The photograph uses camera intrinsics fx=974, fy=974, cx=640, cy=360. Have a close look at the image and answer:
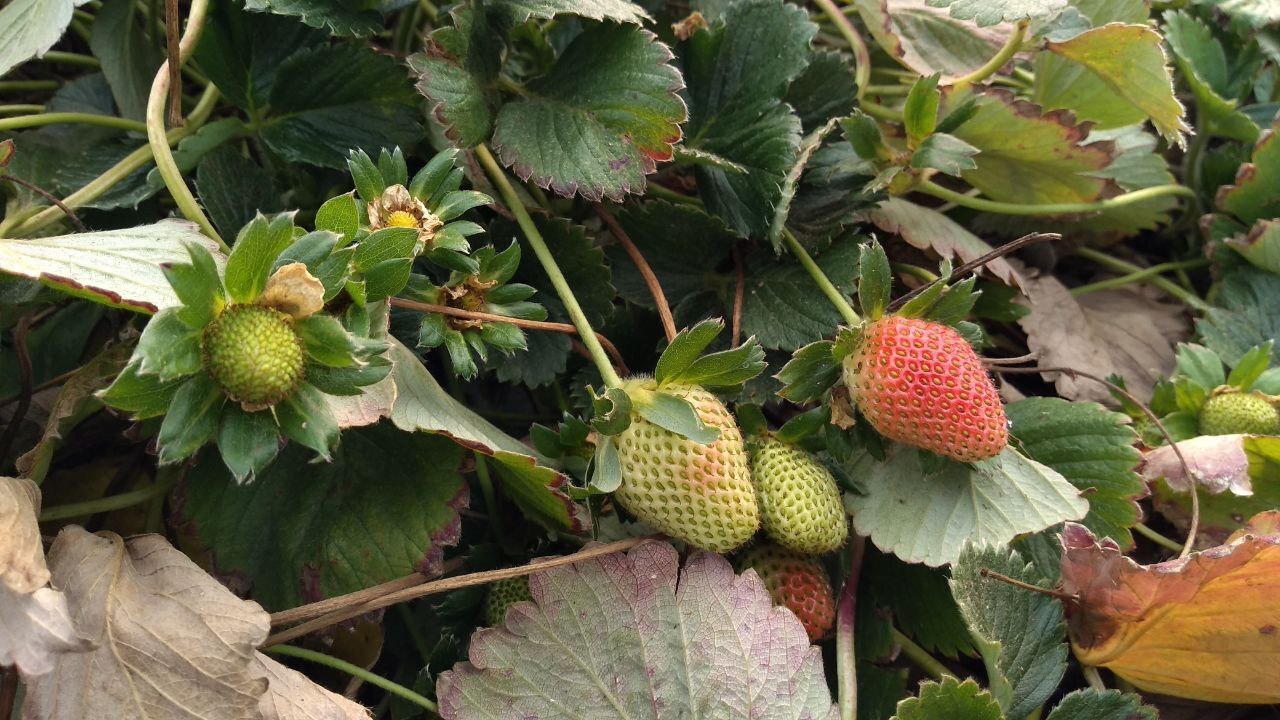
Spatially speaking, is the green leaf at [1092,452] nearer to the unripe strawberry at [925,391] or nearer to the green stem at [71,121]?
the unripe strawberry at [925,391]

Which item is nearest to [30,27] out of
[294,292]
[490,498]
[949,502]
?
[294,292]

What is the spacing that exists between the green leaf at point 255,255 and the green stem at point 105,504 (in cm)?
31

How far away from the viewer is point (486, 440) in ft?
2.47

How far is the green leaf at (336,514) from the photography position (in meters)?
0.79

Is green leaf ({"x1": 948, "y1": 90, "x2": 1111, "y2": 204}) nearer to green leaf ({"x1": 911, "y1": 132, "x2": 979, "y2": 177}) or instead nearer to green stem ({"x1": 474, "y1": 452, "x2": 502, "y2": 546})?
green leaf ({"x1": 911, "y1": 132, "x2": 979, "y2": 177})

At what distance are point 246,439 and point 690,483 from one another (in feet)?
1.00

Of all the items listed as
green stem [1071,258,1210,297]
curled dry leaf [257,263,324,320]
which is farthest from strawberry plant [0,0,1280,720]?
green stem [1071,258,1210,297]

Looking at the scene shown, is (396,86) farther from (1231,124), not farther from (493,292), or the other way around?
(1231,124)

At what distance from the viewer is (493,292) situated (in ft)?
2.55

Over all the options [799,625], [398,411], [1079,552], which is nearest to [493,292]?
[398,411]

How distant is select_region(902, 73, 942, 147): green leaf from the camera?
878 mm

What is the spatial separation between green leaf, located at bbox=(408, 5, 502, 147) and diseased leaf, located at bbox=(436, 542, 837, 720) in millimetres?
377

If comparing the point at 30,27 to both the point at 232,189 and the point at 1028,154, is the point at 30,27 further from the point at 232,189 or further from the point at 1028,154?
the point at 1028,154

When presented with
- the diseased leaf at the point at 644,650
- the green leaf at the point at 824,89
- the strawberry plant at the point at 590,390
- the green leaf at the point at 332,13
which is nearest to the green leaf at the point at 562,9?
the strawberry plant at the point at 590,390
